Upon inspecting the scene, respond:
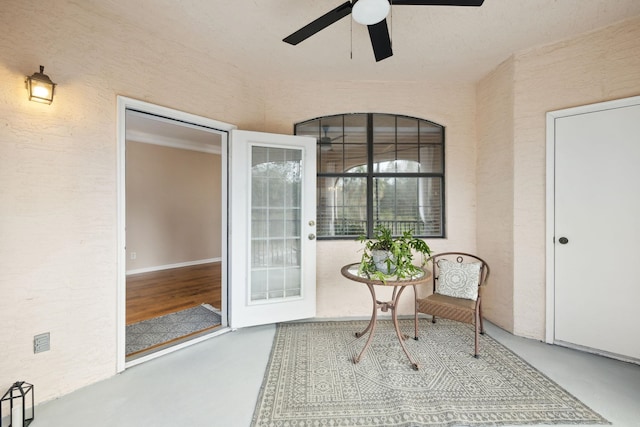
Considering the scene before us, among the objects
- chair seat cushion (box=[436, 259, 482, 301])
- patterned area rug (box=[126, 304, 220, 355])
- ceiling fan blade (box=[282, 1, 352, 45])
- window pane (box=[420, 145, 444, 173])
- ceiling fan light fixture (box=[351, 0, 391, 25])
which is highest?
ceiling fan blade (box=[282, 1, 352, 45])

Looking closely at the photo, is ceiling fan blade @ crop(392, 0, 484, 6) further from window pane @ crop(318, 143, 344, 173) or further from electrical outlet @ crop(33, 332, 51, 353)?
electrical outlet @ crop(33, 332, 51, 353)

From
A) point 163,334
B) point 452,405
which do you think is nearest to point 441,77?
point 452,405

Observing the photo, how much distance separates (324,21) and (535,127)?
A: 7.45 ft

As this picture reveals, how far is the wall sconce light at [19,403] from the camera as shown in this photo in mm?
1550

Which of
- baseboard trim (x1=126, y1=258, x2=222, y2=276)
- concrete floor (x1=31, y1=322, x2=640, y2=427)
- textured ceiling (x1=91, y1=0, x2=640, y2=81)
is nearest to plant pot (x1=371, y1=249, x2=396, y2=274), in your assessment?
concrete floor (x1=31, y1=322, x2=640, y2=427)

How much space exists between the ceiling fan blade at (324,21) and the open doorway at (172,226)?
1.46 m

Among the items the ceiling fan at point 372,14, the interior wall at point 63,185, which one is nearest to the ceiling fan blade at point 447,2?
the ceiling fan at point 372,14

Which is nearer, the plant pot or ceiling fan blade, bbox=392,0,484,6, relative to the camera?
ceiling fan blade, bbox=392,0,484,6

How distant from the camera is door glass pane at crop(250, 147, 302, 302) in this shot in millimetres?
2906

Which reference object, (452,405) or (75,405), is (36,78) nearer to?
(75,405)

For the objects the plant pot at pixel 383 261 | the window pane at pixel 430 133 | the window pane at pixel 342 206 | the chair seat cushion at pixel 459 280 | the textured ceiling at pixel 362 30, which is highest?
the textured ceiling at pixel 362 30

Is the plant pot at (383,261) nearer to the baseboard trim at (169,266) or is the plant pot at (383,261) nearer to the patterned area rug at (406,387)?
the patterned area rug at (406,387)

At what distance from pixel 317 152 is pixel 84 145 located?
2113mm

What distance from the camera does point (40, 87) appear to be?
1707 millimetres
